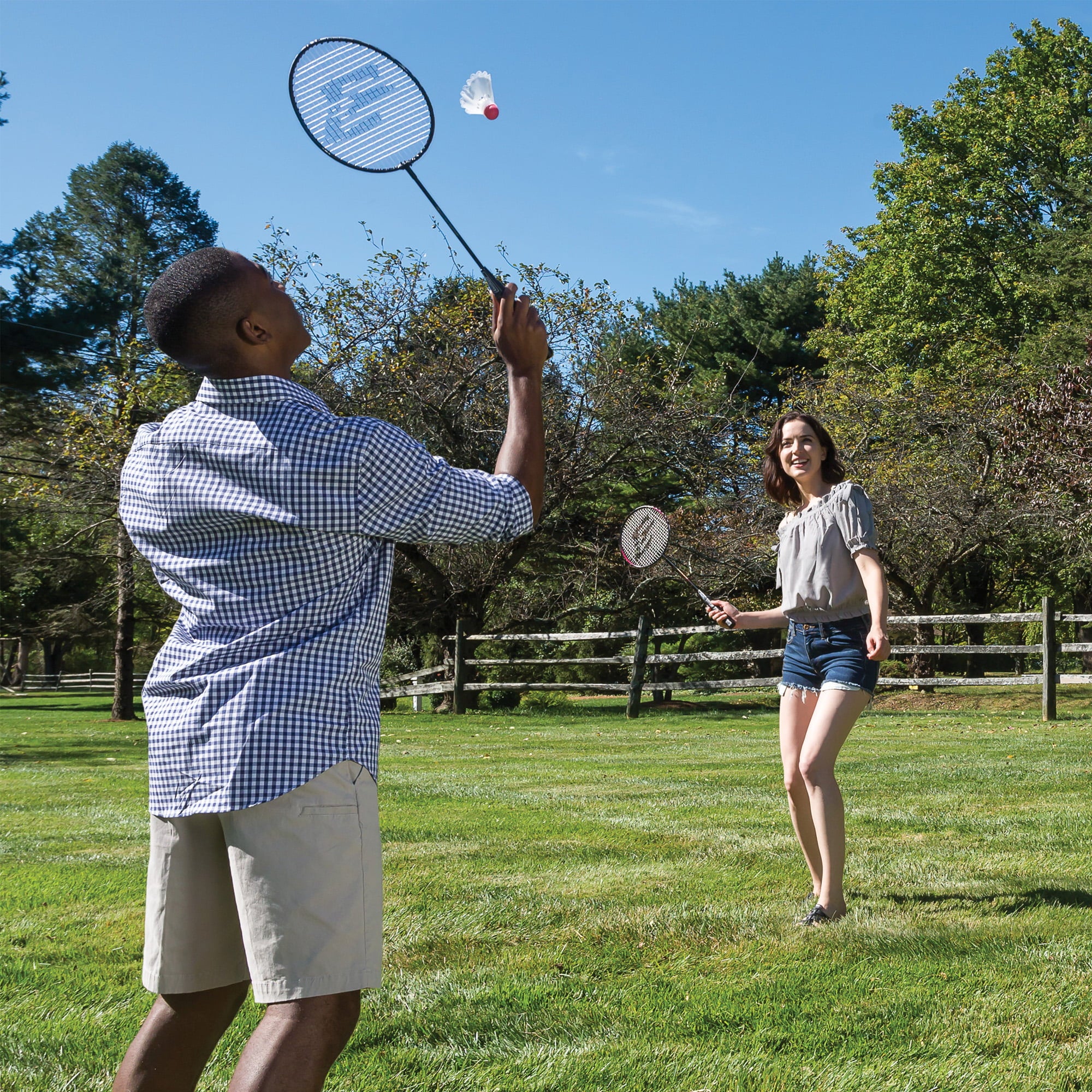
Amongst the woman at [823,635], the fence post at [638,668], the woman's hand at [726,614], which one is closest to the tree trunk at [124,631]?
the fence post at [638,668]

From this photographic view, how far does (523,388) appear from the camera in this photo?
7.41 ft

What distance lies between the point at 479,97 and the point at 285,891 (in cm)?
274

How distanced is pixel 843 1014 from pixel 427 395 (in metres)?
15.6

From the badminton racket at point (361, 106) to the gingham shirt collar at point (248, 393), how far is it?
1.36 m

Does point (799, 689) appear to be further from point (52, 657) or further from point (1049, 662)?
point (52, 657)

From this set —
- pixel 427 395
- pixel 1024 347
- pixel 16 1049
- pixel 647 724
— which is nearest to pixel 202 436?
pixel 16 1049

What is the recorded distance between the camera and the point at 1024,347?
84.3 feet

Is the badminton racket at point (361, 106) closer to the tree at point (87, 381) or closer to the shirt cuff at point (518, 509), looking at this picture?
the shirt cuff at point (518, 509)

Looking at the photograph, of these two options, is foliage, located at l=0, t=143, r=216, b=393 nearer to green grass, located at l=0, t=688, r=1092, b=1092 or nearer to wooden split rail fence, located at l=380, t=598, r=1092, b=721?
wooden split rail fence, located at l=380, t=598, r=1092, b=721

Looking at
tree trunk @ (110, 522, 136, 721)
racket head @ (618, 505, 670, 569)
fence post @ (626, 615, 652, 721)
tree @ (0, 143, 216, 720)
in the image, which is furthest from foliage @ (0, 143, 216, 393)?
racket head @ (618, 505, 670, 569)

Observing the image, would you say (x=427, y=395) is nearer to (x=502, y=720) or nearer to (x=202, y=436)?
(x=502, y=720)

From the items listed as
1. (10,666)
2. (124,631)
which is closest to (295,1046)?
(124,631)

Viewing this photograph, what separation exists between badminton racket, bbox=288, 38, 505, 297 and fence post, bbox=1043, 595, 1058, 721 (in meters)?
12.6

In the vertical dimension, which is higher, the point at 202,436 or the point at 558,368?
the point at 558,368
